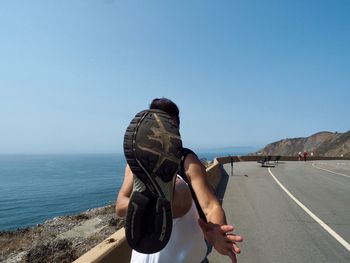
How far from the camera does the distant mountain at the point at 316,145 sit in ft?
366

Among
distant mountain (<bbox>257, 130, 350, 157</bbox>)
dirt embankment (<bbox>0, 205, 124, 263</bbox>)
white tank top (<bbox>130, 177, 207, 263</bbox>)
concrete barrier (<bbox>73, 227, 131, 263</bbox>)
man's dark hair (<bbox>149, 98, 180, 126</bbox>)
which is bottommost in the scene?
dirt embankment (<bbox>0, 205, 124, 263</bbox>)

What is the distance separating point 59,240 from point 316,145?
5956 inches

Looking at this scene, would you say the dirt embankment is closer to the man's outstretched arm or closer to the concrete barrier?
the concrete barrier

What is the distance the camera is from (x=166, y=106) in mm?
2543

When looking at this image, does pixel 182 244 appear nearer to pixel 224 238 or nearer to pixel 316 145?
pixel 224 238

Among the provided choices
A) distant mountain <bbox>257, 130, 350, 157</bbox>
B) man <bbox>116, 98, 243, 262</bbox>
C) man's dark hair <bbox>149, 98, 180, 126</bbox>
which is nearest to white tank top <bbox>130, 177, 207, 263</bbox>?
man <bbox>116, 98, 243, 262</bbox>

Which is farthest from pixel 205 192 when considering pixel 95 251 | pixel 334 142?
pixel 334 142

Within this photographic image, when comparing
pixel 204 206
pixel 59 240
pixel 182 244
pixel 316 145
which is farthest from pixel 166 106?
pixel 316 145

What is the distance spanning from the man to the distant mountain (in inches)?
4262

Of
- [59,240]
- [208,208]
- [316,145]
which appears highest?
[316,145]

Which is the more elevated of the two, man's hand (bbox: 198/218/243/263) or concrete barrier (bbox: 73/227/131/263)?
man's hand (bbox: 198/218/243/263)

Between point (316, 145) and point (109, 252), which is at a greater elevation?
point (316, 145)

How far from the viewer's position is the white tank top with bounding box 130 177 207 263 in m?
2.38

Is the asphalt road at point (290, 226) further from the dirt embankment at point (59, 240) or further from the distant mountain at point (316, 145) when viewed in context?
the distant mountain at point (316, 145)
